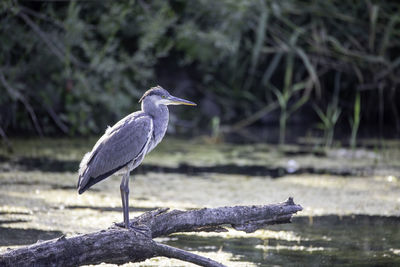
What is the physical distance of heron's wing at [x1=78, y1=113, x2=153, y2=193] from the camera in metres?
3.83

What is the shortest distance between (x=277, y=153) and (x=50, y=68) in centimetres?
318

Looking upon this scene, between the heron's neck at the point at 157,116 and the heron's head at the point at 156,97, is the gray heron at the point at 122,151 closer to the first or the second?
the heron's neck at the point at 157,116

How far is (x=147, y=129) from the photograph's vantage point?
405 centimetres

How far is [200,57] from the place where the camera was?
9.29 meters

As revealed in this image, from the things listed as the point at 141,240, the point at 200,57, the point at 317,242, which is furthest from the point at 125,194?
the point at 200,57

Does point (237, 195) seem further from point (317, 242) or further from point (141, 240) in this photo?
point (141, 240)

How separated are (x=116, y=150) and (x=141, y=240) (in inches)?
33.3

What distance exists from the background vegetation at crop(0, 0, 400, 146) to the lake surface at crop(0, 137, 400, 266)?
52 cm

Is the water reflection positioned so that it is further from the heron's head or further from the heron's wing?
the heron's head

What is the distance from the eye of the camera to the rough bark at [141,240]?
298 centimetres

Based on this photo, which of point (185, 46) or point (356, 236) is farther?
point (185, 46)

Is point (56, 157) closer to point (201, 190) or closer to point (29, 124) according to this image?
point (29, 124)

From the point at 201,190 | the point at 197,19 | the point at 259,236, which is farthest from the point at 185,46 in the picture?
the point at 259,236

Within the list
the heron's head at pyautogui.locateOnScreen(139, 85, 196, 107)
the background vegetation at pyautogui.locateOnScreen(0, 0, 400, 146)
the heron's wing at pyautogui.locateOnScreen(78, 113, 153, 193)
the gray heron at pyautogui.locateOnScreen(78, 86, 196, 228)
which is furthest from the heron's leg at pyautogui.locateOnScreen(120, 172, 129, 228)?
the background vegetation at pyautogui.locateOnScreen(0, 0, 400, 146)
